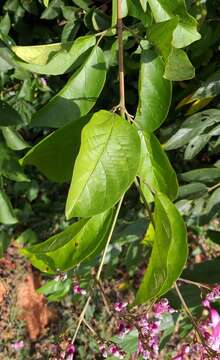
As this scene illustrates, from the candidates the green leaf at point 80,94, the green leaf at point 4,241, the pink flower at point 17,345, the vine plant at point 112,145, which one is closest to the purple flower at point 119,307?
the vine plant at point 112,145

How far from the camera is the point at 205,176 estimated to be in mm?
1854

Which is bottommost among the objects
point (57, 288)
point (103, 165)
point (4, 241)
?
point (4, 241)

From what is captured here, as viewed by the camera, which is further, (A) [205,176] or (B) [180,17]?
(A) [205,176]

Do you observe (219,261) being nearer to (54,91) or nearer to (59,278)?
(59,278)

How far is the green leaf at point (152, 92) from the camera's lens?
3.45 ft

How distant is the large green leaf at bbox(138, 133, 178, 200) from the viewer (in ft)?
3.59

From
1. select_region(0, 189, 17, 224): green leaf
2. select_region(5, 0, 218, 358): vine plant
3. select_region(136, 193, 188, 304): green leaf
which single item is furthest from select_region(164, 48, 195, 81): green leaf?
select_region(0, 189, 17, 224): green leaf

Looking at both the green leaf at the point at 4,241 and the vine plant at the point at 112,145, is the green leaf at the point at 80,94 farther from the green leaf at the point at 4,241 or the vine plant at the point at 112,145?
the green leaf at the point at 4,241

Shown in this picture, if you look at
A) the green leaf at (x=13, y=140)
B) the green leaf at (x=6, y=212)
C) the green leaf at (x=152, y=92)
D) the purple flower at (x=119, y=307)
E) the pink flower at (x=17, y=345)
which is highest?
the green leaf at (x=152, y=92)

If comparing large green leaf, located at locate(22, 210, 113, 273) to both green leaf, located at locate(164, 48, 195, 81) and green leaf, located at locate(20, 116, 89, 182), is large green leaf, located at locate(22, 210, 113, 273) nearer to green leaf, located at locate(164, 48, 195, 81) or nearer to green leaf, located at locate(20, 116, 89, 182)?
green leaf, located at locate(20, 116, 89, 182)

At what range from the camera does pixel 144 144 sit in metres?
1.09

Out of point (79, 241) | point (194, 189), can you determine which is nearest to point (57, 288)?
point (194, 189)

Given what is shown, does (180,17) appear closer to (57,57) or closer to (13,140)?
(57,57)

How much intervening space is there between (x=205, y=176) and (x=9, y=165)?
2.09ft
